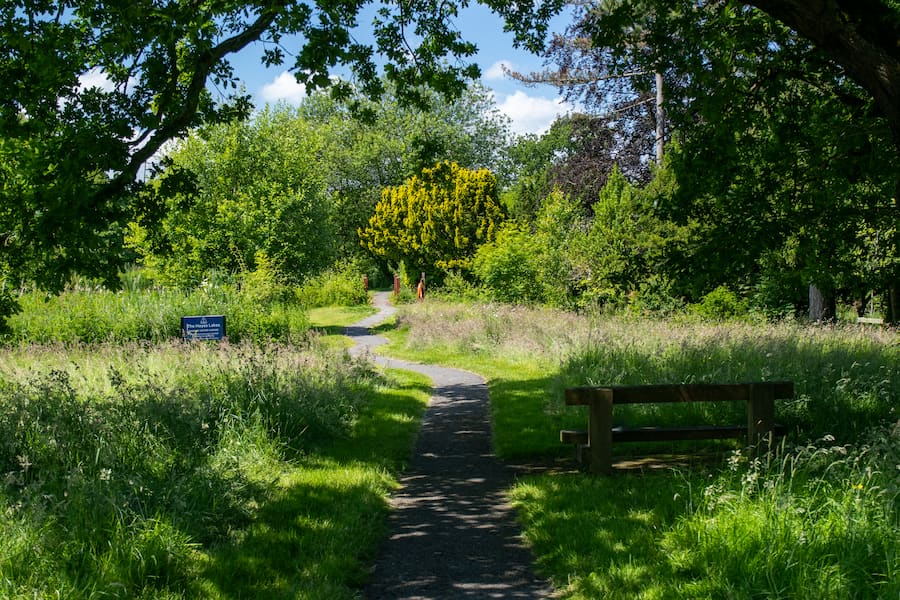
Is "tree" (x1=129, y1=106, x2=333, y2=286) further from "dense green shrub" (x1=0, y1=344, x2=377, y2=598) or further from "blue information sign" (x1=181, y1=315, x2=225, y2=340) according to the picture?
"dense green shrub" (x1=0, y1=344, x2=377, y2=598)

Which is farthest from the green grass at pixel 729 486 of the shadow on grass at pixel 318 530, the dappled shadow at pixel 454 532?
the shadow on grass at pixel 318 530

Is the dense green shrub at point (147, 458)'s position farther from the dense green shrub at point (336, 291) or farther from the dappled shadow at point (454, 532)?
the dense green shrub at point (336, 291)

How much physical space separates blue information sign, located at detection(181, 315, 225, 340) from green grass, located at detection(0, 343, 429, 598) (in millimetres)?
1819

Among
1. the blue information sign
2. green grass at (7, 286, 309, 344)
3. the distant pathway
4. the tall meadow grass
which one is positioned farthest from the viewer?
green grass at (7, 286, 309, 344)

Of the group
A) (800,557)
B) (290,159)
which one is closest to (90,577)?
(800,557)

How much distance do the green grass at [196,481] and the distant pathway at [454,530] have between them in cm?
23

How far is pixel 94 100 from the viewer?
8.49 metres

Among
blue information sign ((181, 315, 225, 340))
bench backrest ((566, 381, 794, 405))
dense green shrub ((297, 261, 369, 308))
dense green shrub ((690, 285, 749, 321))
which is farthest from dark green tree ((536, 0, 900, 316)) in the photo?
dense green shrub ((297, 261, 369, 308))

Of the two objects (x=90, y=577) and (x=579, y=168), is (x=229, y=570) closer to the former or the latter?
(x=90, y=577)

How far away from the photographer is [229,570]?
4.76m

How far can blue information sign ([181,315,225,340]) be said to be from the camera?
12758 millimetres

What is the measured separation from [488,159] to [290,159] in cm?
3165

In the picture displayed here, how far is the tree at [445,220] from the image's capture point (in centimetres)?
3769

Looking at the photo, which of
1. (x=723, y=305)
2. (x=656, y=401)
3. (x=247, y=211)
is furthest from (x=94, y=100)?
(x=723, y=305)
